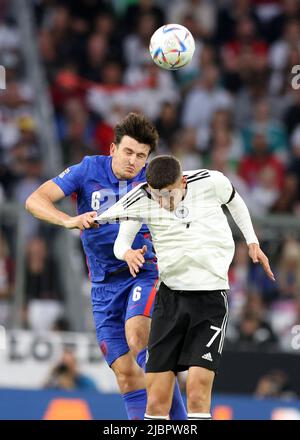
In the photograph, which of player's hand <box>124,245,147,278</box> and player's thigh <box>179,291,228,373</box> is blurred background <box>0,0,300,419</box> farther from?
player's hand <box>124,245,147,278</box>

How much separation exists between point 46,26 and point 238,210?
9076 mm

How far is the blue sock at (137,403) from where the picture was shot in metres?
9.02

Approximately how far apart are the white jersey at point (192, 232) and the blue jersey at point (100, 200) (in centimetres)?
81

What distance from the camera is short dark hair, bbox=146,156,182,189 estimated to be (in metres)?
8.09

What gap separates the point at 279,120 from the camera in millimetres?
16078

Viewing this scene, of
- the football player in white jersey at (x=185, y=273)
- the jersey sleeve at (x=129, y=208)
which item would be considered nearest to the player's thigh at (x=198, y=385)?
the football player in white jersey at (x=185, y=273)

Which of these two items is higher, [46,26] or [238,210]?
[46,26]

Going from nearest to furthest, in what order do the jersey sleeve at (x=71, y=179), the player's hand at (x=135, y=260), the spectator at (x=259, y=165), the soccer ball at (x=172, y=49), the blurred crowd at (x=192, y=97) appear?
the player's hand at (x=135, y=260), the jersey sleeve at (x=71, y=179), the soccer ball at (x=172, y=49), the blurred crowd at (x=192, y=97), the spectator at (x=259, y=165)

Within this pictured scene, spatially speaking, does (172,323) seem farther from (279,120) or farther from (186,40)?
(279,120)

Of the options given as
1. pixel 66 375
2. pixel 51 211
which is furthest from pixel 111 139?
pixel 51 211

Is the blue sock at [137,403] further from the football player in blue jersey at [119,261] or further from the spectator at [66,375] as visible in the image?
the spectator at [66,375]
